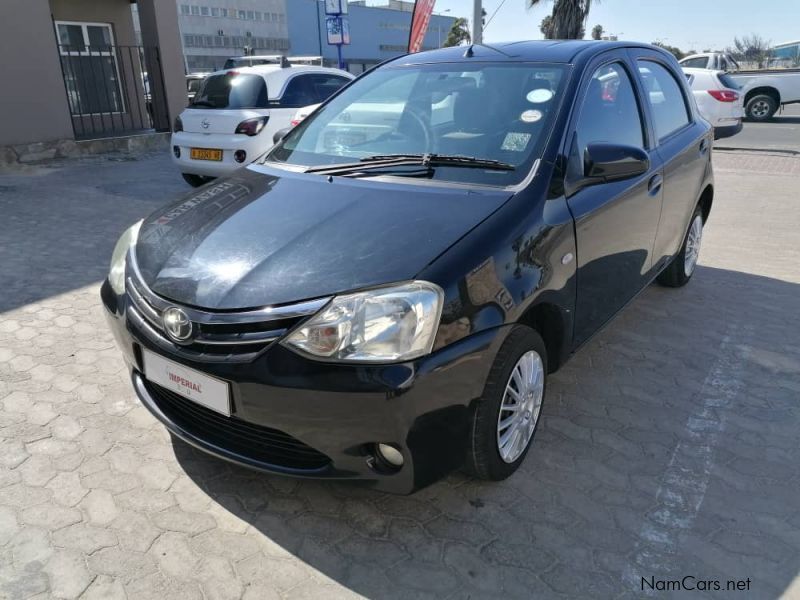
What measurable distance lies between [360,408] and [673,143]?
119 inches

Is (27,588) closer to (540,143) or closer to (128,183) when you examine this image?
(540,143)

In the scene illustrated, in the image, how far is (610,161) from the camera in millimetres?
2684

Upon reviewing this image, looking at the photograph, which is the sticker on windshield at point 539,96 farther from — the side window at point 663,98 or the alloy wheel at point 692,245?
the alloy wheel at point 692,245

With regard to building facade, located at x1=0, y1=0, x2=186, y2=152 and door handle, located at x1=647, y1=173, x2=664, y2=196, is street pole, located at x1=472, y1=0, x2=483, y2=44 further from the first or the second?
door handle, located at x1=647, y1=173, x2=664, y2=196

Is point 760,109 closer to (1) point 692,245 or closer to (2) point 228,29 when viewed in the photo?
(1) point 692,245

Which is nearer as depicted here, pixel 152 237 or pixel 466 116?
pixel 152 237

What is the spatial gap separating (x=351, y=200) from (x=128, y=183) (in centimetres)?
762

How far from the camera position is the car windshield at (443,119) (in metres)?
2.75

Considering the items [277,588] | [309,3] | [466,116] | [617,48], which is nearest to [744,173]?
[617,48]

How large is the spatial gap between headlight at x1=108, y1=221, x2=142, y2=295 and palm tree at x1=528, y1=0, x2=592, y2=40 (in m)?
20.2

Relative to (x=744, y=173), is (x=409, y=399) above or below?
above

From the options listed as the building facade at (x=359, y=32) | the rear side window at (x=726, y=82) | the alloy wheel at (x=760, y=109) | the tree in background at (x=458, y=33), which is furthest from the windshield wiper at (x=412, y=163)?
the tree in background at (x=458, y=33)

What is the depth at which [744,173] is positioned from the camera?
10.4 meters

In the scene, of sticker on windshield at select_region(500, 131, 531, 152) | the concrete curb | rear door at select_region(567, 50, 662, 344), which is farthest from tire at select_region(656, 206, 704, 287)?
the concrete curb
